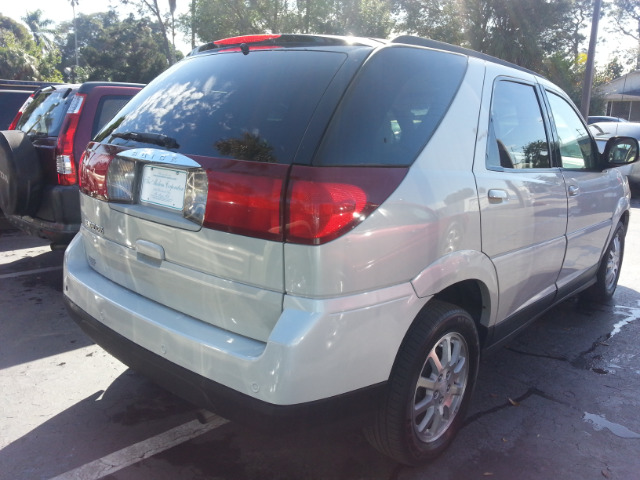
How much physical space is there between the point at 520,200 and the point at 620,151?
1950 mm

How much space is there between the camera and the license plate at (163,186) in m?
2.28

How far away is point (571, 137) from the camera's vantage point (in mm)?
3939

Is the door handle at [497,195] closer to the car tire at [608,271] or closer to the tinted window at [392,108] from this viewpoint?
the tinted window at [392,108]

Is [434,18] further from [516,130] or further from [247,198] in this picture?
[247,198]

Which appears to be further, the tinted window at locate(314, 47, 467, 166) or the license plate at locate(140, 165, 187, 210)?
the license plate at locate(140, 165, 187, 210)

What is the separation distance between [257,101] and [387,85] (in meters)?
0.55

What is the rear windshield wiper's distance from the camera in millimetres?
2408

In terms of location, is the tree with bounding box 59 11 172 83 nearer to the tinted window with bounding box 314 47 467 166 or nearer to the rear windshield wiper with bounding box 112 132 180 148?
the rear windshield wiper with bounding box 112 132 180 148

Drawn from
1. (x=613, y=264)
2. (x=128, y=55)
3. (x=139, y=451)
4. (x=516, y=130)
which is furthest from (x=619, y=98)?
(x=128, y=55)

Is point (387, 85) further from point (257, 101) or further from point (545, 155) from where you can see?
point (545, 155)

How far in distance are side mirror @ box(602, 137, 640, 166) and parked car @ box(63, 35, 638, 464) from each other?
156 cm

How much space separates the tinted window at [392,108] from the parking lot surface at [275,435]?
107 cm

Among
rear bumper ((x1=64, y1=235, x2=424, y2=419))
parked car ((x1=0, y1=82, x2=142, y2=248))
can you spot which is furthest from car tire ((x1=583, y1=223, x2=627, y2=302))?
parked car ((x1=0, y1=82, x2=142, y2=248))

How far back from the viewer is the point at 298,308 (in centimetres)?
198
